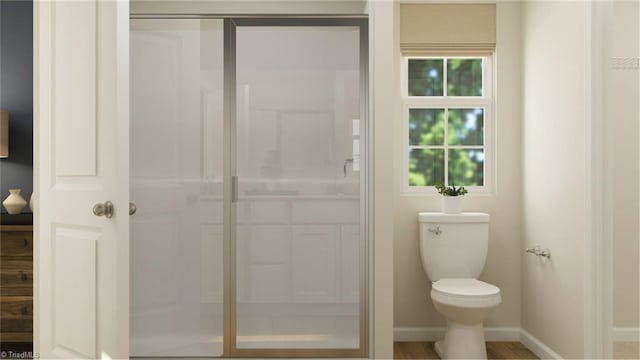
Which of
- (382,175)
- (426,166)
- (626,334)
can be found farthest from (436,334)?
(382,175)

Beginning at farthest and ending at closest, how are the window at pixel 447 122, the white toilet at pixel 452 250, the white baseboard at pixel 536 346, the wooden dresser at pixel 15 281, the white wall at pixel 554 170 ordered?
the window at pixel 447 122 < the white toilet at pixel 452 250 < the white baseboard at pixel 536 346 < the wooden dresser at pixel 15 281 < the white wall at pixel 554 170

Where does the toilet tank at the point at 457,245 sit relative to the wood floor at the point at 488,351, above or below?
above

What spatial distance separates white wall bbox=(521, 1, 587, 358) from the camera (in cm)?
254

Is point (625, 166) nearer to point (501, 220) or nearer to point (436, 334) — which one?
point (501, 220)

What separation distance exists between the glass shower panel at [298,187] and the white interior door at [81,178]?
38.6 inches

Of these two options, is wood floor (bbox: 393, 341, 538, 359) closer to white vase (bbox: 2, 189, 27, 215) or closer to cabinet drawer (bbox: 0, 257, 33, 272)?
cabinet drawer (bbox: 0, 257, 33, 272)

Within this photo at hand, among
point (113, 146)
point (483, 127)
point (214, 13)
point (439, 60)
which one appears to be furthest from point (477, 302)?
point (214, 13)

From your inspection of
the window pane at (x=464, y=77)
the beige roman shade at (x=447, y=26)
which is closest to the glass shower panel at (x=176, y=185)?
the beige roman shade at (x=447, y=26)

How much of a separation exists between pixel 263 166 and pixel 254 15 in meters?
0.88

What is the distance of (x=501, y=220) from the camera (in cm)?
331

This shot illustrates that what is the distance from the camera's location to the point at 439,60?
3.42m

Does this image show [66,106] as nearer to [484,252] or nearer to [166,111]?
[166,111]

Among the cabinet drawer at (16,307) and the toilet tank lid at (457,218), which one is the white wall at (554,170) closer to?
the toilet tank lid at (457,218)

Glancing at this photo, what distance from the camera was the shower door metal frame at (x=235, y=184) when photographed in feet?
9.43
